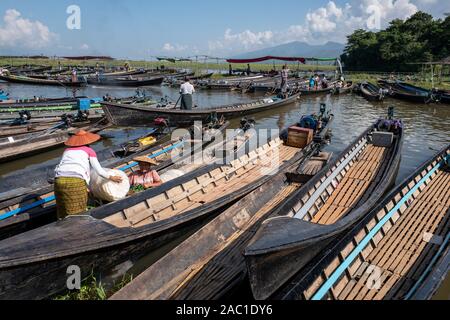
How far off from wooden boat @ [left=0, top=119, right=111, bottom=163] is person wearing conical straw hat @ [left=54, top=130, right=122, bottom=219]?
7.99 meters

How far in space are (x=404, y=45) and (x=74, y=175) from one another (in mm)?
52903

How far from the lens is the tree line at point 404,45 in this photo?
45.2 m

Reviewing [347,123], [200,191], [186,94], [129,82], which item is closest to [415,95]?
[347,123]

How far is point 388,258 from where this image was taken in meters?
5.20

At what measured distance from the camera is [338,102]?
27812 millimetres

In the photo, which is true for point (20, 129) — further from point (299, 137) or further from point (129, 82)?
point (129, 82)

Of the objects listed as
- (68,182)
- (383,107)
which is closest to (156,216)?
(68,182)

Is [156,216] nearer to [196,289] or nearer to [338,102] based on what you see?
[196,289]

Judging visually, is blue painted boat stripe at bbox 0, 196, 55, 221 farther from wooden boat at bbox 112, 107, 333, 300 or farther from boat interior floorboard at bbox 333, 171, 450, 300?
boat interior floorboard at bbox 333, 171, 450, 300

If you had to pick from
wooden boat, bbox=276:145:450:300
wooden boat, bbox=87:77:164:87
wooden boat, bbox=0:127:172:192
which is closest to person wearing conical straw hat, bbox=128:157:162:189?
wooden boat, bbox=0:127:172:192

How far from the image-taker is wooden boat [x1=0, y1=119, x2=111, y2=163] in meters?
11.7

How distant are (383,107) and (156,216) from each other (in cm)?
2380

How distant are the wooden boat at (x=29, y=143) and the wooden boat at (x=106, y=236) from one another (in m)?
7.69
